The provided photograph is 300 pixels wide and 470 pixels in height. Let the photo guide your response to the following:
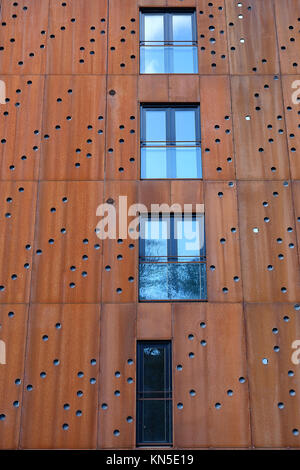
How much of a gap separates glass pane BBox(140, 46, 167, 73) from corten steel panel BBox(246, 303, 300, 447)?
5.49 m

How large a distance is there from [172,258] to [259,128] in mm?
3341

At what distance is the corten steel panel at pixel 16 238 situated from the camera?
35.2 feet

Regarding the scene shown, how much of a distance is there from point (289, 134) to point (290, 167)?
30.4 inches

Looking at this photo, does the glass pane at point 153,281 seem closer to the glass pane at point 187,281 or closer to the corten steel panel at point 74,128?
the glass pane at point 187,281

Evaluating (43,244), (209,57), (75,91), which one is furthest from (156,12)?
(43,244)

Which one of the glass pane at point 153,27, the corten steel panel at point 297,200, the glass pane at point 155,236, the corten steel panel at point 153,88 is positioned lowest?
the glass pane at point 155,236

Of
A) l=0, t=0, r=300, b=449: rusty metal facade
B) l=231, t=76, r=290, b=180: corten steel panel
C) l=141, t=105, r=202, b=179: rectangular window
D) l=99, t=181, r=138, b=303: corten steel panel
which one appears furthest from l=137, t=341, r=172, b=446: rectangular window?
l=231, t=76, r=290, b=180: corten steel panel

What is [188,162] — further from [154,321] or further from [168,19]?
[168,19]

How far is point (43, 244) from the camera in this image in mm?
11023

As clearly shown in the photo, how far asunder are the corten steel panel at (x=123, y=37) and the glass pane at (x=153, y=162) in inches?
74.7

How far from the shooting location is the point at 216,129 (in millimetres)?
11852

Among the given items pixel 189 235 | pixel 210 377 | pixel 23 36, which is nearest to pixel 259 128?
pixel 189 235

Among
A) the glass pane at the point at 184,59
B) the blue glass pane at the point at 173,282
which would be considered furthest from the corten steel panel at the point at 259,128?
the blue glass pane at the point at 173,282

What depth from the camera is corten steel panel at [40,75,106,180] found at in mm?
11516
